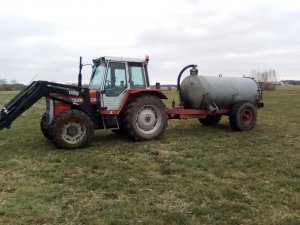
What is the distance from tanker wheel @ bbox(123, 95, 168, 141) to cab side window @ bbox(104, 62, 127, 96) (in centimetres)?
52

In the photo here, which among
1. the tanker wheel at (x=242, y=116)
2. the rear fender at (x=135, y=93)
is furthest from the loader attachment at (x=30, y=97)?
the tanker wheel at (x=242, y=116)

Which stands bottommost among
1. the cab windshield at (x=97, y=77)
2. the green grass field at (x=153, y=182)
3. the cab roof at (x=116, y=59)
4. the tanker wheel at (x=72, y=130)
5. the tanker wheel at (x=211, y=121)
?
the green grass field at (x=153, y=182)

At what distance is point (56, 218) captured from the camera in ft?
15.8

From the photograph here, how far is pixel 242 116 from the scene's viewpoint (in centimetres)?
1238

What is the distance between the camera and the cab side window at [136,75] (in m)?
10.2

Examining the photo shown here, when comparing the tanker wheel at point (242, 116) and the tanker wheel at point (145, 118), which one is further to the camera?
the tanker wheel at point (242, 116)

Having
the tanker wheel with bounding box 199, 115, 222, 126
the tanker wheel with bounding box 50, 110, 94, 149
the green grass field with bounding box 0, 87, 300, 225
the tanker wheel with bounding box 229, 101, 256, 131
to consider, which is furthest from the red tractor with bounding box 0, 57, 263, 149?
the tanker wheel with bounding box 199, 115, 222, 126

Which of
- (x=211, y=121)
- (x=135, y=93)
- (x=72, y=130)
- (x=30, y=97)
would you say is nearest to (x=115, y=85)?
(x=135, y=93)

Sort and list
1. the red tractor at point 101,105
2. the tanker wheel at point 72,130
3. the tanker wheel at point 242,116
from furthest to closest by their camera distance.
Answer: the tanker wheel at point 242,116
the red tractor at point 101,105
the tanker wheel at point 72,130

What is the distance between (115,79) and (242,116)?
4.81 m

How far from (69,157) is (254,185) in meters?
4.14

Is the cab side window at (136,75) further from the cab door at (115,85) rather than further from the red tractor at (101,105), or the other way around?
the cab door at (115,85)

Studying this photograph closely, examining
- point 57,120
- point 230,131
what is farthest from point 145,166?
point 230,131

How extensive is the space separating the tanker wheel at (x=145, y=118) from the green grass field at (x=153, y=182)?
36 cm
